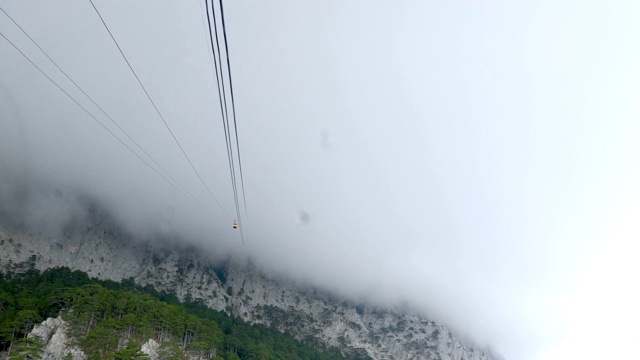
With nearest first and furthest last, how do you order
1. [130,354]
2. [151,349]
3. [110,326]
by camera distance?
1. [130,354]
2. [110,326]
3. [151,349]

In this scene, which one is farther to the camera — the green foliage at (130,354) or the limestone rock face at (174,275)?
the limestone rock face at (174,275)

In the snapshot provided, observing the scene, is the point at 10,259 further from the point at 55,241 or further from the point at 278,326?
the point at 278,326

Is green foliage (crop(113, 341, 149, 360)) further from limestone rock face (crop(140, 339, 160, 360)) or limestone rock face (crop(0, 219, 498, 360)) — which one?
limestone rock face (crop(0, 219, 498, 360))

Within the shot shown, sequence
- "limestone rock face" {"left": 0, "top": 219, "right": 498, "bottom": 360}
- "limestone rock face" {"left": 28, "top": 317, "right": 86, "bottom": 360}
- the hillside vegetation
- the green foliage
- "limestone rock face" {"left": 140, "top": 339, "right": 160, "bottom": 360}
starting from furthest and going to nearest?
"limestone rock face" {"left": 0, "top": 219, "right": 498, "bottom": 360}
"limestone rock face" {"left": 140, "top": 339, "right": 160, "bottom": 360}
"limestone rock face" {"left": 28, "top": 317, "right": 86, "bottom": 360}
the hillside vegetation
the green foliage

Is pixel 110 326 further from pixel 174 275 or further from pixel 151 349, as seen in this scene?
pixel 174 275

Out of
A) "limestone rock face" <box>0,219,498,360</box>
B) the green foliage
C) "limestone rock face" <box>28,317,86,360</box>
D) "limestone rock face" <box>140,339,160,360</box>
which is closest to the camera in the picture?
the green foliage

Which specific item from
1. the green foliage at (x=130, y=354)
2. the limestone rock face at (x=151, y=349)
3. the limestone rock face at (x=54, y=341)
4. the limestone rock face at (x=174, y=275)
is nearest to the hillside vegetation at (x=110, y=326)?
the green foliage at (x=130, y=354)

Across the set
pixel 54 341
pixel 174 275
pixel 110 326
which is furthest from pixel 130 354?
pixel 174 275

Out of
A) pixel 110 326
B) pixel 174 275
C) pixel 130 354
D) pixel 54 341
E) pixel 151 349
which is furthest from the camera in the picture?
pixel 174 275

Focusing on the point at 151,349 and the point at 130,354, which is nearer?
the point at 130,354

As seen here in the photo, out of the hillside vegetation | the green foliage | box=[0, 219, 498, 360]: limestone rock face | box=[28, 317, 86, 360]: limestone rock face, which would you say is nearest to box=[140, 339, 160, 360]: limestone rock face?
the hillside vegetation

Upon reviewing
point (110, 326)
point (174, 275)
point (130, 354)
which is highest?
point (174, 275)

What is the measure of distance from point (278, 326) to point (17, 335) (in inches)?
4796

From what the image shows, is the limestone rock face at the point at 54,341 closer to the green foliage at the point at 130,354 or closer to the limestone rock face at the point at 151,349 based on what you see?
the green foliage at the point at 130,354
